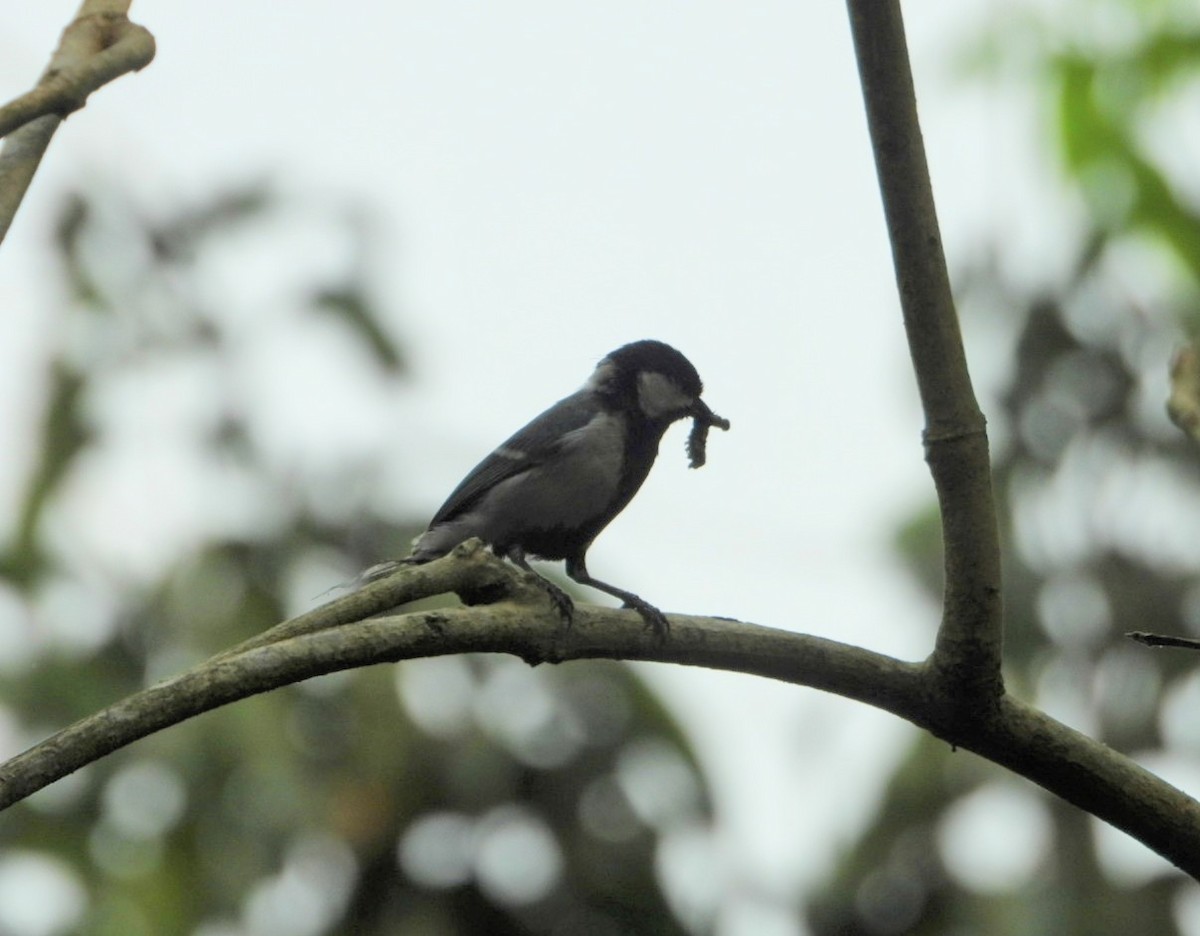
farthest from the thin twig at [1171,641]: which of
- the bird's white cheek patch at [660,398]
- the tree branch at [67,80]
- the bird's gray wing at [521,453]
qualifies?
the bird's white cheek patch at [660,398]

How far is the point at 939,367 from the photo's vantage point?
7.73 feet

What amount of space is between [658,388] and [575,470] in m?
0.53

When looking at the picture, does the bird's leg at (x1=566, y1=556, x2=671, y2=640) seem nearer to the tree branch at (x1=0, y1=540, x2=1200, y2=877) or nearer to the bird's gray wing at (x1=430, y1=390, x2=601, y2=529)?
the tree branch at (x1=0, y1=540, x2=1200, y2=877)

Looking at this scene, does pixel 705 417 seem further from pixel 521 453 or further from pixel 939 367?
pixel 939 367

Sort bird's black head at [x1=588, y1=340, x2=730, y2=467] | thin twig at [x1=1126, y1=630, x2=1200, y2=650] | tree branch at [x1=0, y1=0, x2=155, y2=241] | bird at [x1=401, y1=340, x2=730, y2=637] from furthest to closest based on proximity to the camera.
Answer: bird's black head at [x1=588, y1=340, x2=730, y2=467], bird at [x1=401, y1=340, x2=730, y2=637], tree branch at [x1=0, y1=0, x2=155, y2=241], thin twig at [x1=1126, y1=630, x2=1200, y2=650]

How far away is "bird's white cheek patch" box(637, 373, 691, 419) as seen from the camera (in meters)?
4.82

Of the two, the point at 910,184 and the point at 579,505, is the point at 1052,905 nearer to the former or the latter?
the point at 579,505

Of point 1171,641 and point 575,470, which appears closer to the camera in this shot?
point 1171,641

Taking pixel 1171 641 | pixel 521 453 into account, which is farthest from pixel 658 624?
pixel 521 453

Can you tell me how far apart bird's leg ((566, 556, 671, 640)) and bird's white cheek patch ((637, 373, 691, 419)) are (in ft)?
1.80

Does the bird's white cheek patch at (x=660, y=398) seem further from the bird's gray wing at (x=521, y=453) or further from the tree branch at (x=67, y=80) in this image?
the tree branch at (x=67, y=80)

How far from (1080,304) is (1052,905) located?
2.52m

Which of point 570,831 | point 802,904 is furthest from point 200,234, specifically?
point 802,904

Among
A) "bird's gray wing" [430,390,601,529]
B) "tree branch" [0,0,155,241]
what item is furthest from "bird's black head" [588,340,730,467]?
"tree branch" [0,0,155,241]
